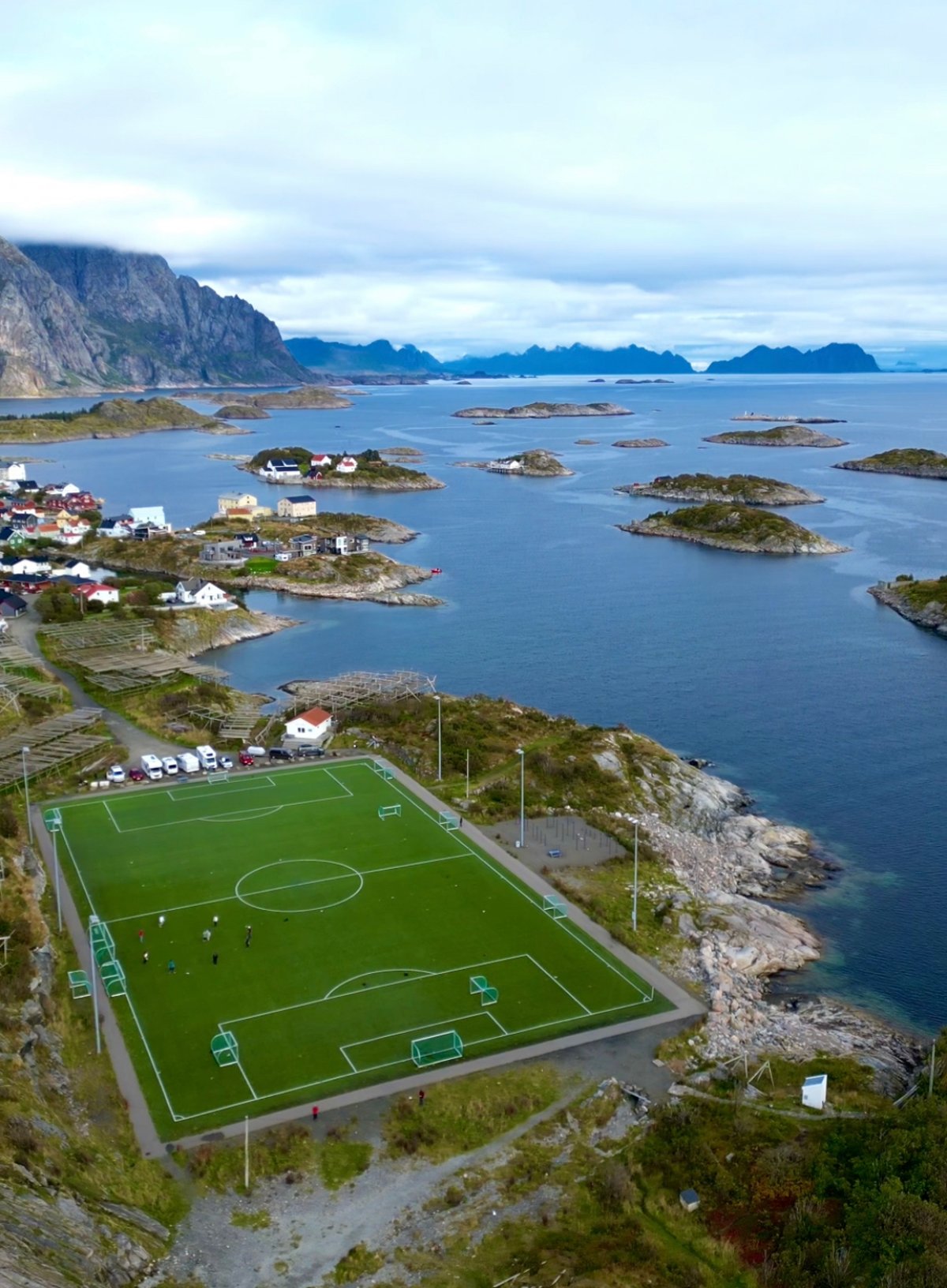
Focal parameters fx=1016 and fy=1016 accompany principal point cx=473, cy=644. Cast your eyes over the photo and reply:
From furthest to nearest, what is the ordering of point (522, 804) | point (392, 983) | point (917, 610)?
point (917, 610) → point (522, 804) → point (392, 983)

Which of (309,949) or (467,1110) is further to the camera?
(309,949)

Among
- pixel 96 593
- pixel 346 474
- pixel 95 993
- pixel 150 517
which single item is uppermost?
pixel 346 474

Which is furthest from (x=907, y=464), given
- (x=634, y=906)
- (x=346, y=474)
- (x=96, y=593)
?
(x=634, y=906)

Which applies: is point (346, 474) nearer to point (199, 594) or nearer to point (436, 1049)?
point (199, 594)

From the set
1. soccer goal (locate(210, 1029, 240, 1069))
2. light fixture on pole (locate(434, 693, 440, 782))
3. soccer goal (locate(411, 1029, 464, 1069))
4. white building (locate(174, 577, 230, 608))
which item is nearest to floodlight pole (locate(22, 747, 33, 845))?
soccer goal (locate(210, 1029, 240, 1069))

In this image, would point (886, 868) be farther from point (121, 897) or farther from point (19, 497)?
point (19, 497)

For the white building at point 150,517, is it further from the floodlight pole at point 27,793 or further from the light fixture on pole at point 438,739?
the floodlight pole at point 27,793
